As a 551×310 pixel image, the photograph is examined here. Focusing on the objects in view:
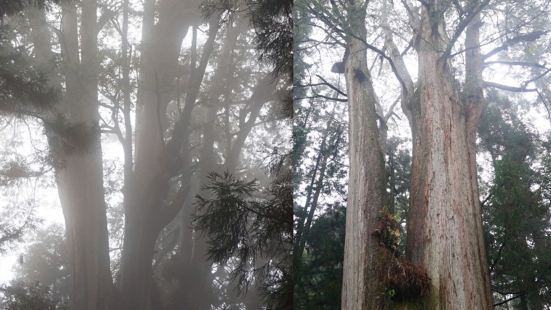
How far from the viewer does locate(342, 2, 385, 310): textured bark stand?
211cm

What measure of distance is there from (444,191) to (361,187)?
0.46 metres

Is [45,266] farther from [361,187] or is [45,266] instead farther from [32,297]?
[361,187]

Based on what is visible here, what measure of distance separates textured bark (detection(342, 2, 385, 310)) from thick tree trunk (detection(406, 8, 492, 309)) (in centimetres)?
19

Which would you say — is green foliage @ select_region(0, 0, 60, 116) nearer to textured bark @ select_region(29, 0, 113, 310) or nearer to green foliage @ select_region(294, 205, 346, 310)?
textured bark @ select_region(29, 0, 113, 310)

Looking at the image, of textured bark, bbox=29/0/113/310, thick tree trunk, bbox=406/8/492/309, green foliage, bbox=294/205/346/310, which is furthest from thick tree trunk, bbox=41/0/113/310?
thick tree trunk, bbox=406/8/492/309

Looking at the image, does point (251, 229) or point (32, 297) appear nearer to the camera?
point (32, 297)

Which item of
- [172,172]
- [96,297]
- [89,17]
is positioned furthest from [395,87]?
[96,297]

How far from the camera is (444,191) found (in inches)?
81.8

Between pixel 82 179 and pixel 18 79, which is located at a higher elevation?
pixel 18 79

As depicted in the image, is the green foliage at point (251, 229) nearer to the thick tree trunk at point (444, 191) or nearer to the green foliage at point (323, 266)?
the green foliage at point (323, 266)

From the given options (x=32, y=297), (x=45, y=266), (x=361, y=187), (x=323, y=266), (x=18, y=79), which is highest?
(x=18, y=79)

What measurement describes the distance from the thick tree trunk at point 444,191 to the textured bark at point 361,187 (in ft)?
0.63

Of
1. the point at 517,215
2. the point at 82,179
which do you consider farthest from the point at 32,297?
the point at 517,215

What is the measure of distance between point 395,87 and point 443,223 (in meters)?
1.02
